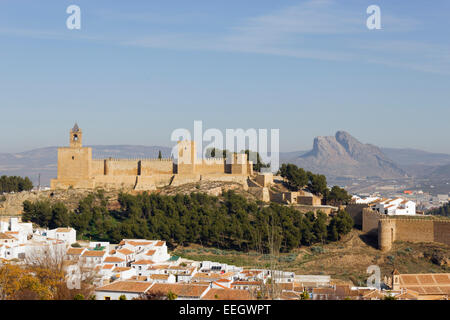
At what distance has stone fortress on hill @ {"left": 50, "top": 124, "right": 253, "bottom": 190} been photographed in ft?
113

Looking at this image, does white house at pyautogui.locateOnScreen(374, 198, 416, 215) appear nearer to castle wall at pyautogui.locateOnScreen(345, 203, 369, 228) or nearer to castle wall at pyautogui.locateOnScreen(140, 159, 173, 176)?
castle wall at pyautogui.locateOnScreen(345, 203, 369, 228)

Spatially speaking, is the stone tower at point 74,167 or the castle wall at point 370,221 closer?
the castle wall at point 370,221

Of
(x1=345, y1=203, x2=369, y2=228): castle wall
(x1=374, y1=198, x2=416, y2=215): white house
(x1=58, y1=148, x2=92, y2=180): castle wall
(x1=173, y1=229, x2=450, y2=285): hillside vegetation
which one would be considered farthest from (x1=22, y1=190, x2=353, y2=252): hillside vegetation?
(x1=374, y1=198, x2=416, y2=215): white house

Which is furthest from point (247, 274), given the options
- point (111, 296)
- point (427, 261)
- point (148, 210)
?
point (148, 210)

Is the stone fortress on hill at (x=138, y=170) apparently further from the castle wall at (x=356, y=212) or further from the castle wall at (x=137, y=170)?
the castle wall at (x=356, y=212)

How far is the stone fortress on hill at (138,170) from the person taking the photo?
113 ft

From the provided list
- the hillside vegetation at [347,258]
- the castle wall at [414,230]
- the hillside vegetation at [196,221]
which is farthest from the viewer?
the hillside vegetation at [196,221]

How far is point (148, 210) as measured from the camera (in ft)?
105

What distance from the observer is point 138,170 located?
3538 centimetres

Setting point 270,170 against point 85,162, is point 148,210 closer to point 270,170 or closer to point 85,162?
point 85,162

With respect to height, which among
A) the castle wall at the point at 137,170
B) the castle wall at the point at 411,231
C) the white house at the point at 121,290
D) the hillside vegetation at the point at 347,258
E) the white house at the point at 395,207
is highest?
the castle wall at the point at 137,170

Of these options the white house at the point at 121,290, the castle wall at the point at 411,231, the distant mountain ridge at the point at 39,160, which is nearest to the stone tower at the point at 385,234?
the castle wall at the point at 411,231

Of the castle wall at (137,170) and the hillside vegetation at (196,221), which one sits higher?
the castle wall at (137,170)

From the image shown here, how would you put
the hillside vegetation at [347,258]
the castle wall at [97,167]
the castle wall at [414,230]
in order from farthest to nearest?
the castle wall at [97,167] < the castle wall at [414,230] < the hillside vegetation at [347,258]
